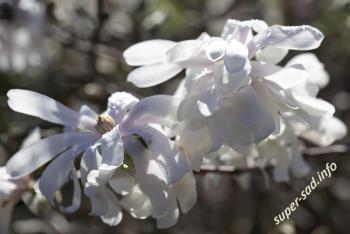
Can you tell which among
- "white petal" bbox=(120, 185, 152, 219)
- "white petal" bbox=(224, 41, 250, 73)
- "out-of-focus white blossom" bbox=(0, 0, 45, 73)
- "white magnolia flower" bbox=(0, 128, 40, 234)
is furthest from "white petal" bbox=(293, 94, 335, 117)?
"out-of-focus white blossom" bbox=(0, 0, 45, 73)

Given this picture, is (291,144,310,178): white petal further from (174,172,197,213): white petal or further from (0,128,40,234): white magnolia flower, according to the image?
(0,128,40,234): white magnolia flower

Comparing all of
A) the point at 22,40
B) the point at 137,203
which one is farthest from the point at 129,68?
the point at 137,203

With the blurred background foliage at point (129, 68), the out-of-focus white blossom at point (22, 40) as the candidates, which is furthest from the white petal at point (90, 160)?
the out-of-focus white blossom at point (22, 40)

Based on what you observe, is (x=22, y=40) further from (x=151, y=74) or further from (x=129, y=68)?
(x=151, y=74)

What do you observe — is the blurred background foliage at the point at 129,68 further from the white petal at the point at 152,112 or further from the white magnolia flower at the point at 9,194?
the white petal at the point at 152,112

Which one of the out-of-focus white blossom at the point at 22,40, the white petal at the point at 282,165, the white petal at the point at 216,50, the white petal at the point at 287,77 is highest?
the white petal at the point at 216,50

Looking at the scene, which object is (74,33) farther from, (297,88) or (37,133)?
(297,88)
